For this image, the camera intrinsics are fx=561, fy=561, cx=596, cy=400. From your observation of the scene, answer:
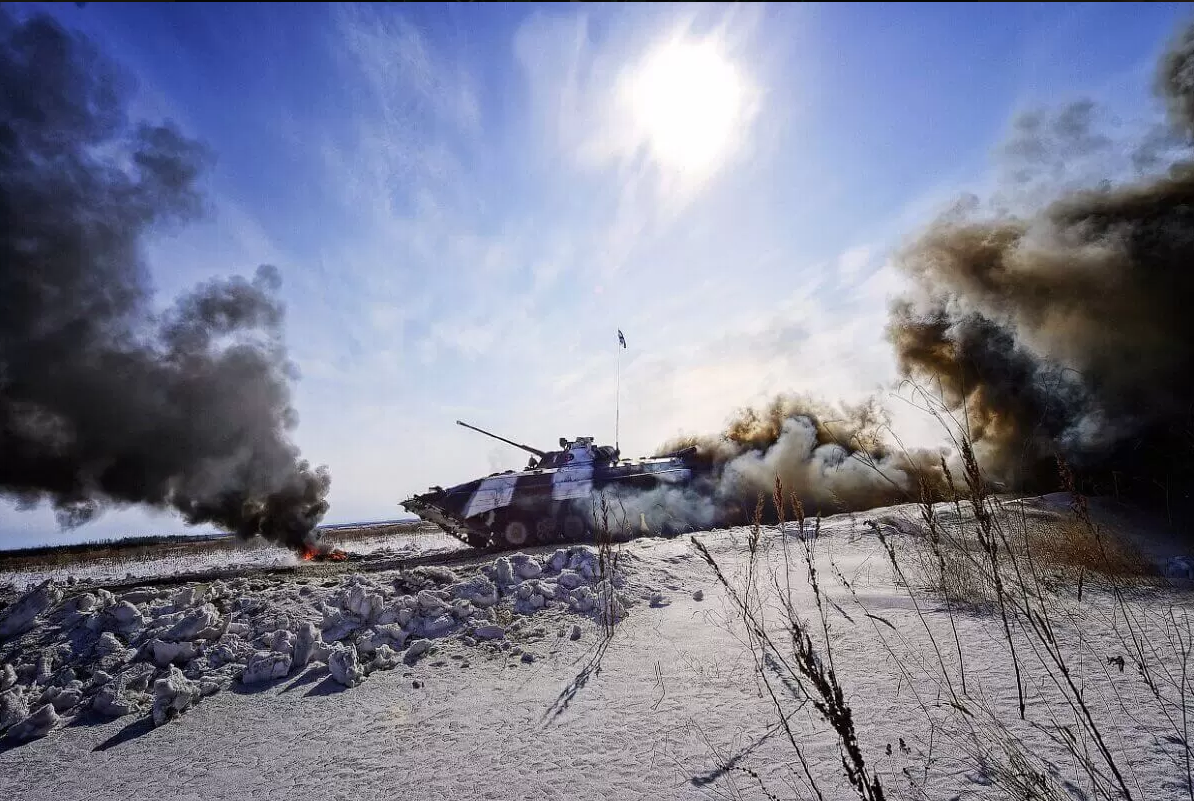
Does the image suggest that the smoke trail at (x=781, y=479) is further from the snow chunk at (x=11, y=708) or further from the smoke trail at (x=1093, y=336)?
the snow chunk at (x=11, y=708)

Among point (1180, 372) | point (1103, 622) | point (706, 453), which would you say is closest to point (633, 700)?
point (1103, 622)

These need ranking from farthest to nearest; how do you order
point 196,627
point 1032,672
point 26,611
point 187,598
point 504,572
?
1. point 504,572
2. point 187,598
3. point 26,611
4. point 196,627
5. point 1032,672

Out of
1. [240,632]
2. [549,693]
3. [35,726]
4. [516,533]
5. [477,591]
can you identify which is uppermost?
[516,533]

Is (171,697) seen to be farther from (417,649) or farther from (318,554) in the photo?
(318,554)

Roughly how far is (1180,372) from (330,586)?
642 inches

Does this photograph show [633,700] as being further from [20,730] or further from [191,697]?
[20,730]

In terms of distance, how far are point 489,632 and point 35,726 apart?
11.8ft

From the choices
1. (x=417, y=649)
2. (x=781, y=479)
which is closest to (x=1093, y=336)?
(x=781, y=479)

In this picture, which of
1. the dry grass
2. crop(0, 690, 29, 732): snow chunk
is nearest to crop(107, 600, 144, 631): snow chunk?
crop(0, 690, 29, 732): snow chunk

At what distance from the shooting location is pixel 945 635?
416 cm

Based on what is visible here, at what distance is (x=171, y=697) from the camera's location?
4.55 m

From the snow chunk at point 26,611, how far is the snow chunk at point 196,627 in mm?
2091

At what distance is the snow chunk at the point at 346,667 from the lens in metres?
4.75

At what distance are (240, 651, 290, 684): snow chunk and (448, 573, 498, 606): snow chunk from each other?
1.81 metres
